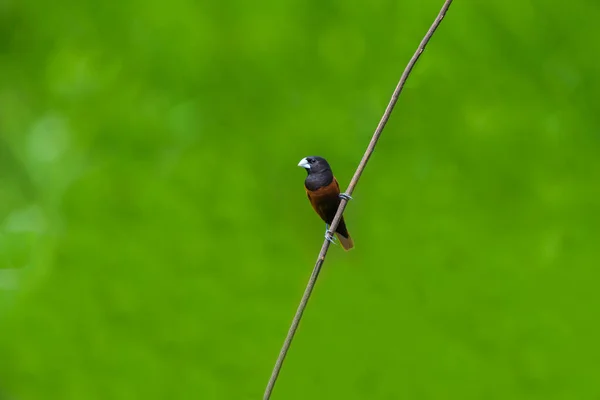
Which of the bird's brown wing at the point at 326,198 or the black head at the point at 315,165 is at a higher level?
the black head at the point at 315,165

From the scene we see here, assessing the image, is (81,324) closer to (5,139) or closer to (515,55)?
(5,139)

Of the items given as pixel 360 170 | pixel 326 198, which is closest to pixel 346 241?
pixel 326 198

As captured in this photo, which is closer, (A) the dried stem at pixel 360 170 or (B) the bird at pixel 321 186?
(A) the dried stem at pixel 360 170

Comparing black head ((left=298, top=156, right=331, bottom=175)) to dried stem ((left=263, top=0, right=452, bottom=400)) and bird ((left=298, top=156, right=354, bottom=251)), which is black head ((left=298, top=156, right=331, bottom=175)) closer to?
bird ((left=298, top=156, right=354, bottom=251))

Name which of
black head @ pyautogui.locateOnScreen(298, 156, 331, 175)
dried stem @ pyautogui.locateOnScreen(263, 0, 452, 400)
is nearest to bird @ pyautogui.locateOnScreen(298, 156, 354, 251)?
black head @ pyautogui.locateOnScreen(298, 156, 331, 175)

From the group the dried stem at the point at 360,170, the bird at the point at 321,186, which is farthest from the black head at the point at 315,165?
the dried stem at the point at 360,170

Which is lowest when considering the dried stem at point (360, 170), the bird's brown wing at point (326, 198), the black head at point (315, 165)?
the dried stem at point (360, 170)

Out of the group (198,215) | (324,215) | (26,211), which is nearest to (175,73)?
(198,215)

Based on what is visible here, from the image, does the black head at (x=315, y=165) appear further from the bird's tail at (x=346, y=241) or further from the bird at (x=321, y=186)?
the bird's tail at (x=346, y=241)
